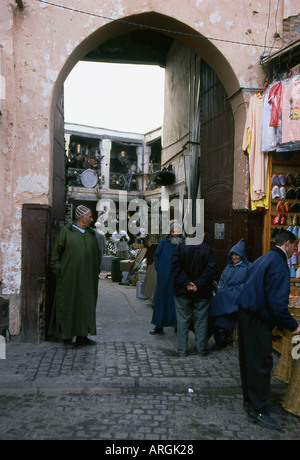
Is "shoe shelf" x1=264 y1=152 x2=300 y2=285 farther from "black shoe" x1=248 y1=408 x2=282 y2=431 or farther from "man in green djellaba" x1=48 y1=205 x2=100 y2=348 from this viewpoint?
"black shoe" x1=248 y1=408 x2=282 y2=431

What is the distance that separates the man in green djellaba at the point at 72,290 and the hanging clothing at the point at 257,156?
2469mm

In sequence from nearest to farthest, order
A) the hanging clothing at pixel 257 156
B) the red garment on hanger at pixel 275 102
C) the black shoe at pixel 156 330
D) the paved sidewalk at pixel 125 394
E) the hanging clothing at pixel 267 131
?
the paved sidewalk at pixel 125 394
the red garment on hanger at pixel 275 102
the hanging clothing at pixel 267 131
the hanging clothing at pixel 257 156
the black shoe at pixel 156 330

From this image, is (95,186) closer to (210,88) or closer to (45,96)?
(210,88)

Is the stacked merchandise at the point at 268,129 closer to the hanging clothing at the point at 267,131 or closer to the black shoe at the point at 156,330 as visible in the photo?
the hanging clothing at the point at 267,131

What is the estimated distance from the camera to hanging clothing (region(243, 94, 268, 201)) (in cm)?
600

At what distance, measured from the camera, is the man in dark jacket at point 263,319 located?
3562 millimetres

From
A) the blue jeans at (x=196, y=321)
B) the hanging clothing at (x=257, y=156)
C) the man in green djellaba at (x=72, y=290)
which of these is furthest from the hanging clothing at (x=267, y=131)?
the man in green djellaba at (x=72, y=290)

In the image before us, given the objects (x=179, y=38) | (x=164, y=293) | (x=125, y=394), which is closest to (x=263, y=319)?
(x=125, y=394)

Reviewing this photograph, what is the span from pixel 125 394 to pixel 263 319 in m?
1.69

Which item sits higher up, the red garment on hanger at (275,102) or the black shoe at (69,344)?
the red garment on hanger at (275,102)

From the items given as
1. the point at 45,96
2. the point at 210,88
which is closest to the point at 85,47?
the point at 45,96

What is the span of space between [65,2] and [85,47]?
65 centimetres

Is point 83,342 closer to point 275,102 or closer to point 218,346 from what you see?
point 218,346

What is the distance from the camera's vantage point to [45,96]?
5.91 meters
